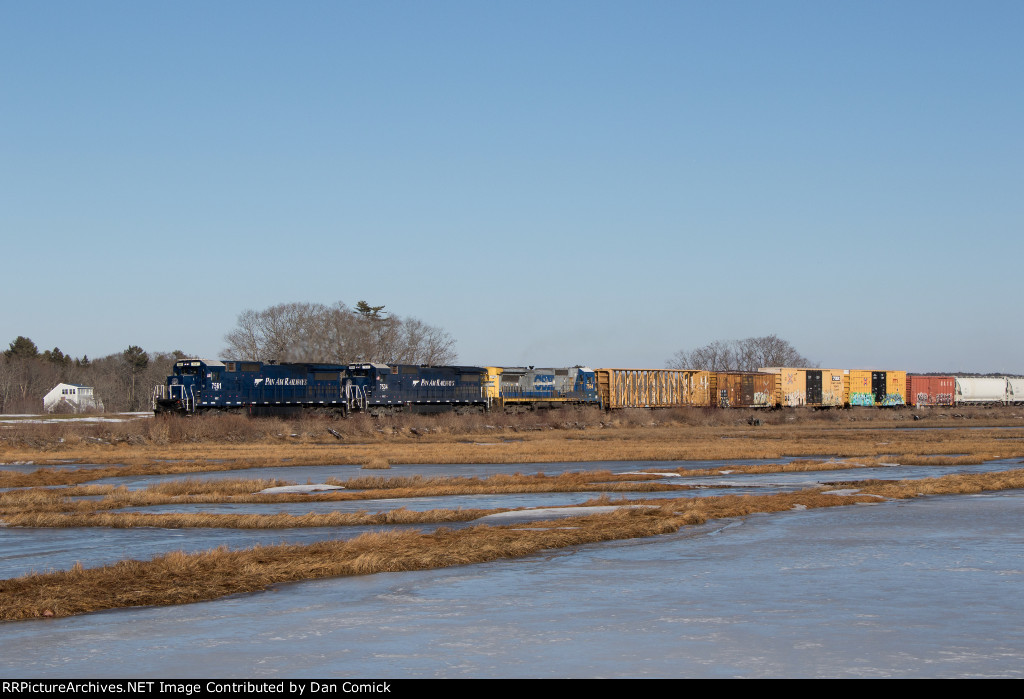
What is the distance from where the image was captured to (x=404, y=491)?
1091 inches

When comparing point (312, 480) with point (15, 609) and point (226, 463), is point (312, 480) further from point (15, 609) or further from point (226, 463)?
point (15, 609)

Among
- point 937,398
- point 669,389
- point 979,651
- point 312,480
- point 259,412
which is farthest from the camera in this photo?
point 937,398

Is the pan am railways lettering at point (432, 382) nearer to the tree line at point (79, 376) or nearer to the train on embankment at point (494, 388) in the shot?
the train on embankment at point (494, 388)

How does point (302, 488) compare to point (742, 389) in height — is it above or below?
below

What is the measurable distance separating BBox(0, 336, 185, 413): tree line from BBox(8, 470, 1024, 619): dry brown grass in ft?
367

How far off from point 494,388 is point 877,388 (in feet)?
145

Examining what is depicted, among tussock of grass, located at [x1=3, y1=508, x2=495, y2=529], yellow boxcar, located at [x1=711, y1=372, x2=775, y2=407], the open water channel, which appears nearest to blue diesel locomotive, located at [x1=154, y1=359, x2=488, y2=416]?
yellow boxcar, located at [x1=711, y1=372, x2=775, y2=407]

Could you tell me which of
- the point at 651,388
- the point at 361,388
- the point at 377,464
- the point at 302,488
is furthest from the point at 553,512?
the point at 651,388

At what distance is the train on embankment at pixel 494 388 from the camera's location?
64688 millimetres

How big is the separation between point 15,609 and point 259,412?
54.8 metres

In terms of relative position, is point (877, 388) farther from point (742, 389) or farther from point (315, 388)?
point (315, 388)

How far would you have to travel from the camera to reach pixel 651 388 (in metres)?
85.2

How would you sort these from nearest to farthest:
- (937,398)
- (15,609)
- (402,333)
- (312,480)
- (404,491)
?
(15,609) < (404,491) < (312,480) < (937,398) < (402,333)
